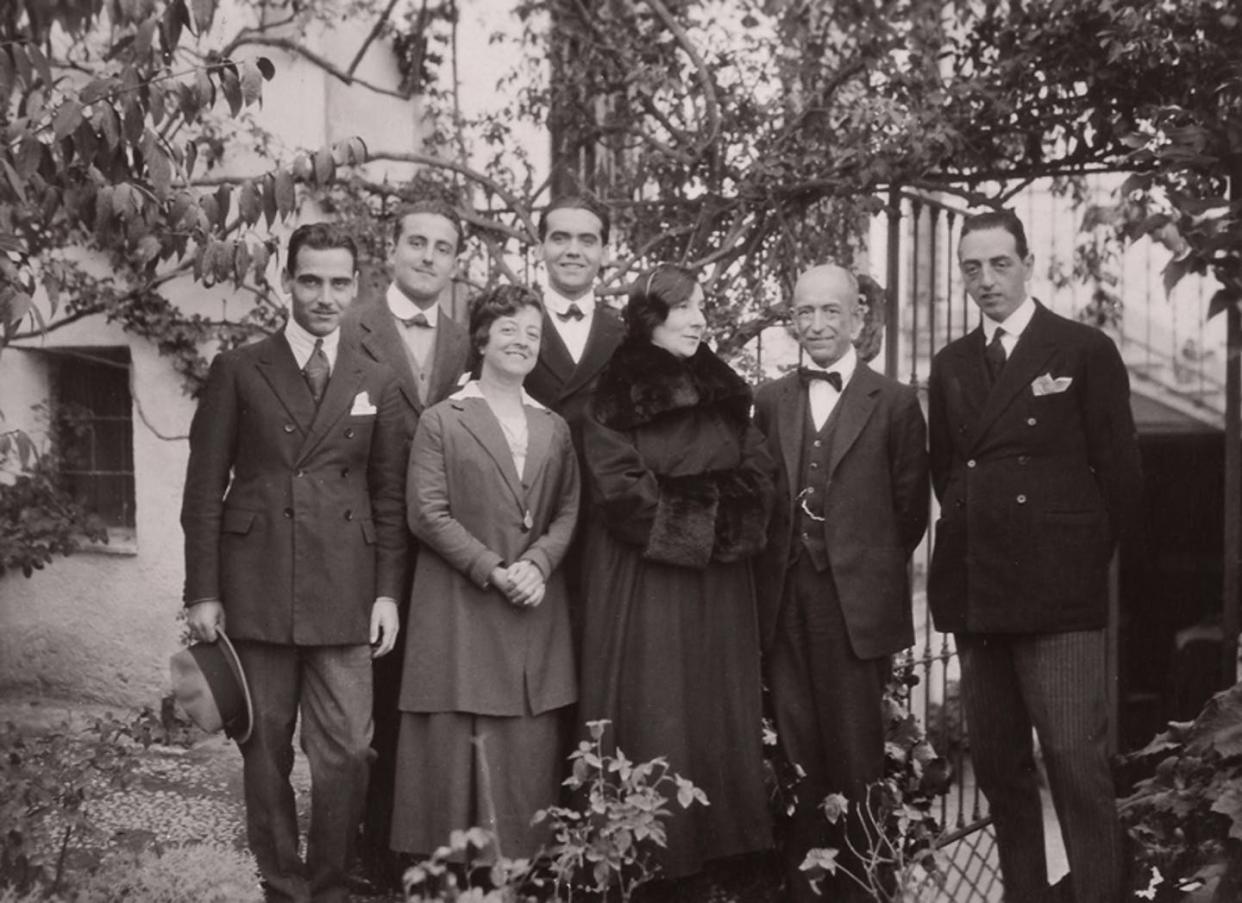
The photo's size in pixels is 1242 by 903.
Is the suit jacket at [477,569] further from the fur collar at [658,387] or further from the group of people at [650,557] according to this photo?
the fur collar at [658,387]

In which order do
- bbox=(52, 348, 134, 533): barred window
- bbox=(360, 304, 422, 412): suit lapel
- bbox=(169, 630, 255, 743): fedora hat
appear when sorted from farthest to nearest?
bbox=(52, 348, 134, 533): barred window
bbox=(360, 304, 422, 412): suit lapel
bbox=(169, 630, 255, 743): fedora hat

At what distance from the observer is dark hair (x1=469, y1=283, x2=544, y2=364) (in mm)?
4211

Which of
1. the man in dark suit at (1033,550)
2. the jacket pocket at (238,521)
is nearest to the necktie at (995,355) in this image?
the man in dark suit at (1033,550)

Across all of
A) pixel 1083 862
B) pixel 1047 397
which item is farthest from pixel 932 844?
pixel 1047 397

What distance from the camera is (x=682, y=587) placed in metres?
4.17

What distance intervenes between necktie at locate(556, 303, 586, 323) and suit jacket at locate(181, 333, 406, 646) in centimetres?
73

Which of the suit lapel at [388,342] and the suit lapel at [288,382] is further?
the suit lapel at [388,342]

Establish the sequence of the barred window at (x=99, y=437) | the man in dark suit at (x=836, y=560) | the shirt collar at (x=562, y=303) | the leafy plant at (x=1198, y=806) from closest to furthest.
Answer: the leafy plant at (x=1198, y=806) < the man in dark suit at (x=836, y=560) < the shirt collar at (x=562, y=303) < the barred window at (x=99, y=437)

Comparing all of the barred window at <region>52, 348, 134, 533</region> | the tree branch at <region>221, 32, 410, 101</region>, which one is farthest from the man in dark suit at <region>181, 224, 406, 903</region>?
the barred window at <region>52, 348, 134, 533</region>

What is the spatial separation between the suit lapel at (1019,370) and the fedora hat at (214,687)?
220 cm

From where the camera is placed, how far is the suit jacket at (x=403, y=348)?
4504 mm

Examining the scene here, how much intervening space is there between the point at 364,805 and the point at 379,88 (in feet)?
14.6

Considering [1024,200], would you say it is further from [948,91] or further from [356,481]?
[356,481]

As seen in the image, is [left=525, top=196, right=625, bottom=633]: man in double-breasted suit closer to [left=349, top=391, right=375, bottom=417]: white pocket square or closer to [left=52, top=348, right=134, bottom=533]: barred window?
[left=349, top=391, right=375, bottom=417]: white pocket square
